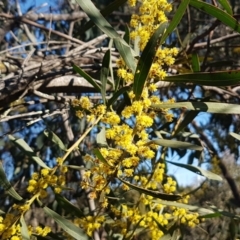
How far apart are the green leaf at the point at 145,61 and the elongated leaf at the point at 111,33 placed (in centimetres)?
5

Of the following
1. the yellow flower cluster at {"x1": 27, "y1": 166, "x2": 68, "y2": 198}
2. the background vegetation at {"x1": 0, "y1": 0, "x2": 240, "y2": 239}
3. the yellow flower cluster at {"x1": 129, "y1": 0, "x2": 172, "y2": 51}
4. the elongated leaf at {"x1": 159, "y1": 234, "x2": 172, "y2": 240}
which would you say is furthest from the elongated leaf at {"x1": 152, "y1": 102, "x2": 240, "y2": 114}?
the elongated leaf at {"x1": 159, "y1": 234, "x2": 172, "y2": 240}

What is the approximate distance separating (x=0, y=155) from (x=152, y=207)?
1.99 metres

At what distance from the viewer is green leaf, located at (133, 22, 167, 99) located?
2.89 ft

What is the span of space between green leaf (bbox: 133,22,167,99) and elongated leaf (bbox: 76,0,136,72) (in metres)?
0.05

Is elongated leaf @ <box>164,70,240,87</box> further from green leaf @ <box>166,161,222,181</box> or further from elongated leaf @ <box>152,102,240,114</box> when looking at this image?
green leaf @ <box>166,161,222,181</box>

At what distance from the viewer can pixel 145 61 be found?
0.92 meters

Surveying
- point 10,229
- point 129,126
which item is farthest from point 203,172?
point 10,229

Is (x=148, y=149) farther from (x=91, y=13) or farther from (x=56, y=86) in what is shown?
(x=56, y=86)

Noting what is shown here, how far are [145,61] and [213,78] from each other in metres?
0.15

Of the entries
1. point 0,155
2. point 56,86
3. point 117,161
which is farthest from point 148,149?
point 0,155

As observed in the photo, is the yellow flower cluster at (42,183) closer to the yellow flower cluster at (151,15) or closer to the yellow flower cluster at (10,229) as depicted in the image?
the yellow flower cluster at (10,229)

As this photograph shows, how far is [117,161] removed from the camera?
930 mm

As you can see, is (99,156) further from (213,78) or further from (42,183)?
(213,78)

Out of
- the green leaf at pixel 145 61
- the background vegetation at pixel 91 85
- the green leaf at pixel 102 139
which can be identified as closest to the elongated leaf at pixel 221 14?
the background vegetation at pixel 91 85
